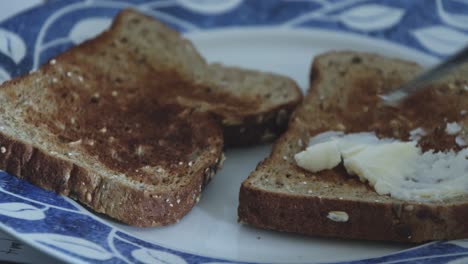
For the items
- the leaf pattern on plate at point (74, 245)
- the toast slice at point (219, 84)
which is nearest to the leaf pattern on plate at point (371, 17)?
the toast slice at point (219, 84)

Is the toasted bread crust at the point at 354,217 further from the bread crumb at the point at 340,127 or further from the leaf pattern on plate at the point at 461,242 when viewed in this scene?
the bread crumb at the point at 340,127

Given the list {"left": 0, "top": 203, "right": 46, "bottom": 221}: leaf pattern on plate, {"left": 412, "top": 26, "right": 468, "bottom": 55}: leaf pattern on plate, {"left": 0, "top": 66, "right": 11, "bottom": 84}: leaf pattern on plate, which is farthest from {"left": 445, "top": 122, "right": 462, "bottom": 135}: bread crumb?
{"left": 0, "top": 66, "right": 11, "bottom": 84}: leaf pattern on plate

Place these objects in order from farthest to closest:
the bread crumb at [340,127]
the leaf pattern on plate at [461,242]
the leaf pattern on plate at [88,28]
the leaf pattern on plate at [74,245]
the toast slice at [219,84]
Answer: the leaf pattern on plate at [88,28] → the toast slice at [219,84] → the bread crumb at [340,127] → the leaf pattern on plate at [461,242] → the leaf pattern on plate at [74,245]

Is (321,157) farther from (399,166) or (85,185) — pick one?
(85,185)

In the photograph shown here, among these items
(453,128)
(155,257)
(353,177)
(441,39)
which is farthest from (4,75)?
(441,39)

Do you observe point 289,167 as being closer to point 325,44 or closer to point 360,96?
point 360,96

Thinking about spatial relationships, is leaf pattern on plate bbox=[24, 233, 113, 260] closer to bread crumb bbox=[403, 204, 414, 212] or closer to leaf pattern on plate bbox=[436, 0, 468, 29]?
bread crumb bbox=[403, 204, 414, 212]

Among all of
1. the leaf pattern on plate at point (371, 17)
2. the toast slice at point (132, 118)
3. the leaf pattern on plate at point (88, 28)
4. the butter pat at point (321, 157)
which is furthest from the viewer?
the leaf pattern on plate at point (371, 17)
